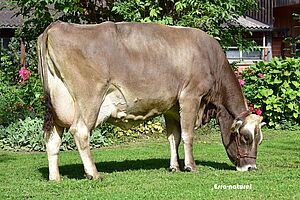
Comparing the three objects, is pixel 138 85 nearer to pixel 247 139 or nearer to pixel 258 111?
pixel 247 139

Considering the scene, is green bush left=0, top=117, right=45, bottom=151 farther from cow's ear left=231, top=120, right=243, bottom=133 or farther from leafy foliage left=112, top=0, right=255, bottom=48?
cow's ear left=231, top=120, right=243, bottom=133

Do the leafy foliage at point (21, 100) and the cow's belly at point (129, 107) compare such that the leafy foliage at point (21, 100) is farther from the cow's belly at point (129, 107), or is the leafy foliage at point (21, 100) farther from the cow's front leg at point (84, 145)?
the cow's front leg at point (84, 145)

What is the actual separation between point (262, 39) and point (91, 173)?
2715 centimetres

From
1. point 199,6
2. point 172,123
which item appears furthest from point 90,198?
point 199,6

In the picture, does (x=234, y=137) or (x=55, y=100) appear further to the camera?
(x=234, y=137)

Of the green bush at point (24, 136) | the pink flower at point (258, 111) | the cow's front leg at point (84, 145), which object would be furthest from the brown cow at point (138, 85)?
the pink flower at point (258, 111)

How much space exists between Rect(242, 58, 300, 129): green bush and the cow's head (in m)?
7.90

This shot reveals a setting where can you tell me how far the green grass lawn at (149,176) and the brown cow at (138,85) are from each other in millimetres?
468

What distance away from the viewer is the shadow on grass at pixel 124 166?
35.6ft

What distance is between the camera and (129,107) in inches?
396

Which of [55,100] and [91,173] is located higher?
[55,100]

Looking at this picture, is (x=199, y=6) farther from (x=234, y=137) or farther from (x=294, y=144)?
(x=234, y=137)

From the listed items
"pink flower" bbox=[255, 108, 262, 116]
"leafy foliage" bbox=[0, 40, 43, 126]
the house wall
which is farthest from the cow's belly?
the house wall

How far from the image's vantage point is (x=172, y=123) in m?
11.2
